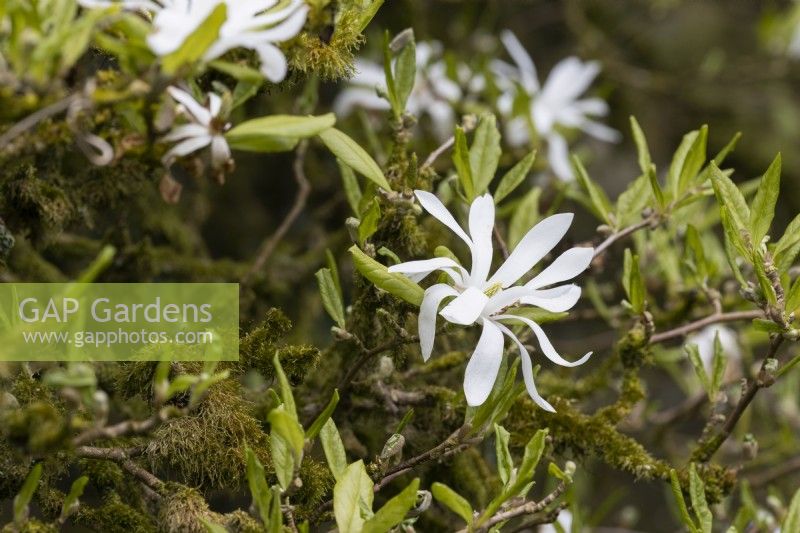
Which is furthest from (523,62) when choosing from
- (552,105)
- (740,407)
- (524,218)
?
(740,407)

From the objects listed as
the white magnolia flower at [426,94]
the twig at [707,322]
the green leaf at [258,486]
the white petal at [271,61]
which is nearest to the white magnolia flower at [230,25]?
the white petal at [271,61]

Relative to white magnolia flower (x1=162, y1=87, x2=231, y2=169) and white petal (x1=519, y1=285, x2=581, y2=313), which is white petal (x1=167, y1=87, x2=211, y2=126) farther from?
white petal (x1=519, y1=285, x2=581, y2=313)

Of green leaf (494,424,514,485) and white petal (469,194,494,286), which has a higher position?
white petal (469,194,494,286)

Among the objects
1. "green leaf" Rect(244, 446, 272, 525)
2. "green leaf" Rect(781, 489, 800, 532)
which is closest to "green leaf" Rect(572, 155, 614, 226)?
"green leaf" Rect(781, 489, 800, 532)

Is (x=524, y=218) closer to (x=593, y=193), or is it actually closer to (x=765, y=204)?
(x=593, y=193)

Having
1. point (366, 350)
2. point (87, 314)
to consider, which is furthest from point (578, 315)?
point (87, 314)

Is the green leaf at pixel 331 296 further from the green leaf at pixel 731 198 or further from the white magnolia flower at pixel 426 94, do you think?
the white magnolia flower at pixel 426 94
